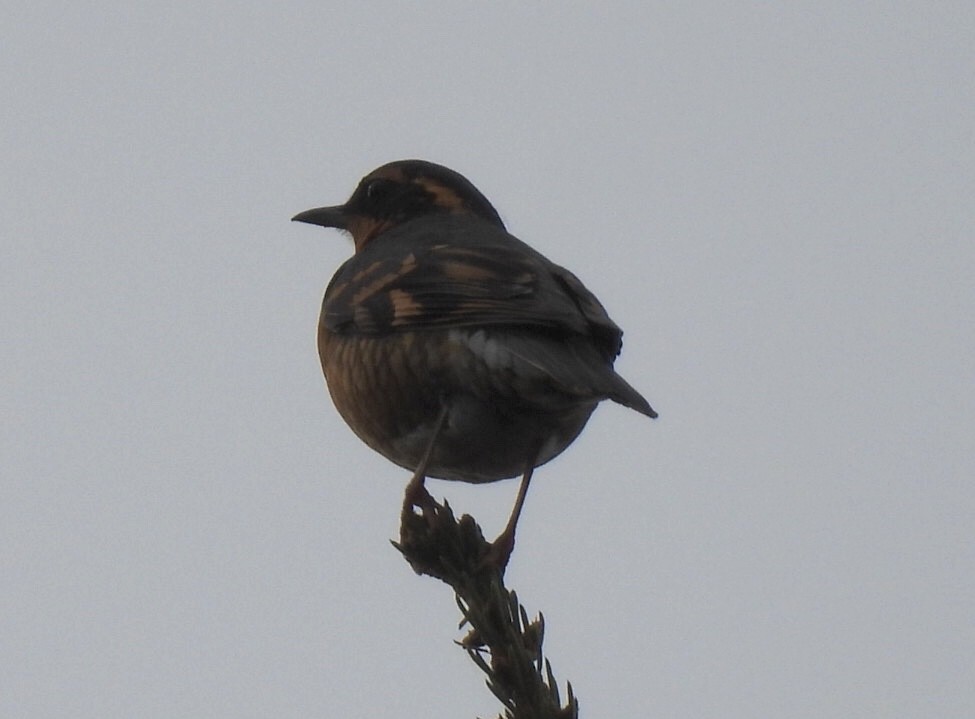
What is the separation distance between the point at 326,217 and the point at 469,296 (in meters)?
2.70

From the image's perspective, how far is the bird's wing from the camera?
18.4ft

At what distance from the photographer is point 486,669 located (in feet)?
12.4

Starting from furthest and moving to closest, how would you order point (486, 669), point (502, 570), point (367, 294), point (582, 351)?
point (367, 294) < point (582, 351) < point (502, 570) < point (486, 669)

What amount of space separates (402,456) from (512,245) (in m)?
1.23

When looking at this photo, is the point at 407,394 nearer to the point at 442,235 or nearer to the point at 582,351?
the point at 582,351

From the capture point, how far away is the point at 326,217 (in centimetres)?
828

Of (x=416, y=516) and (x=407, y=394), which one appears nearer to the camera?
(x=416, y=516)

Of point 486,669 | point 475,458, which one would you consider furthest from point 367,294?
point 486,669

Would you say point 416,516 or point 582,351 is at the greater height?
point 582,351

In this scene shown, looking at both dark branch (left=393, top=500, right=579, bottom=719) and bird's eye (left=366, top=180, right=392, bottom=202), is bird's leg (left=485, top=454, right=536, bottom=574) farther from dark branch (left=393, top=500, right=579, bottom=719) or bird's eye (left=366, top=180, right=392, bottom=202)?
bird's eye (left=366, top=180, right=392, bottom=202)

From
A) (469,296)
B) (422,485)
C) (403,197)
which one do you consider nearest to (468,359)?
(469,296)

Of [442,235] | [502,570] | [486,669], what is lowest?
[486,669]

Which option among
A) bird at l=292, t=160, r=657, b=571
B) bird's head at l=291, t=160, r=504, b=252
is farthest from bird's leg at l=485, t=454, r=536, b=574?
bird's head at l=291, t=160, r=504, b=252

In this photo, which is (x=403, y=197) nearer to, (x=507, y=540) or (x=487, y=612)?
(x=507, y=540)
